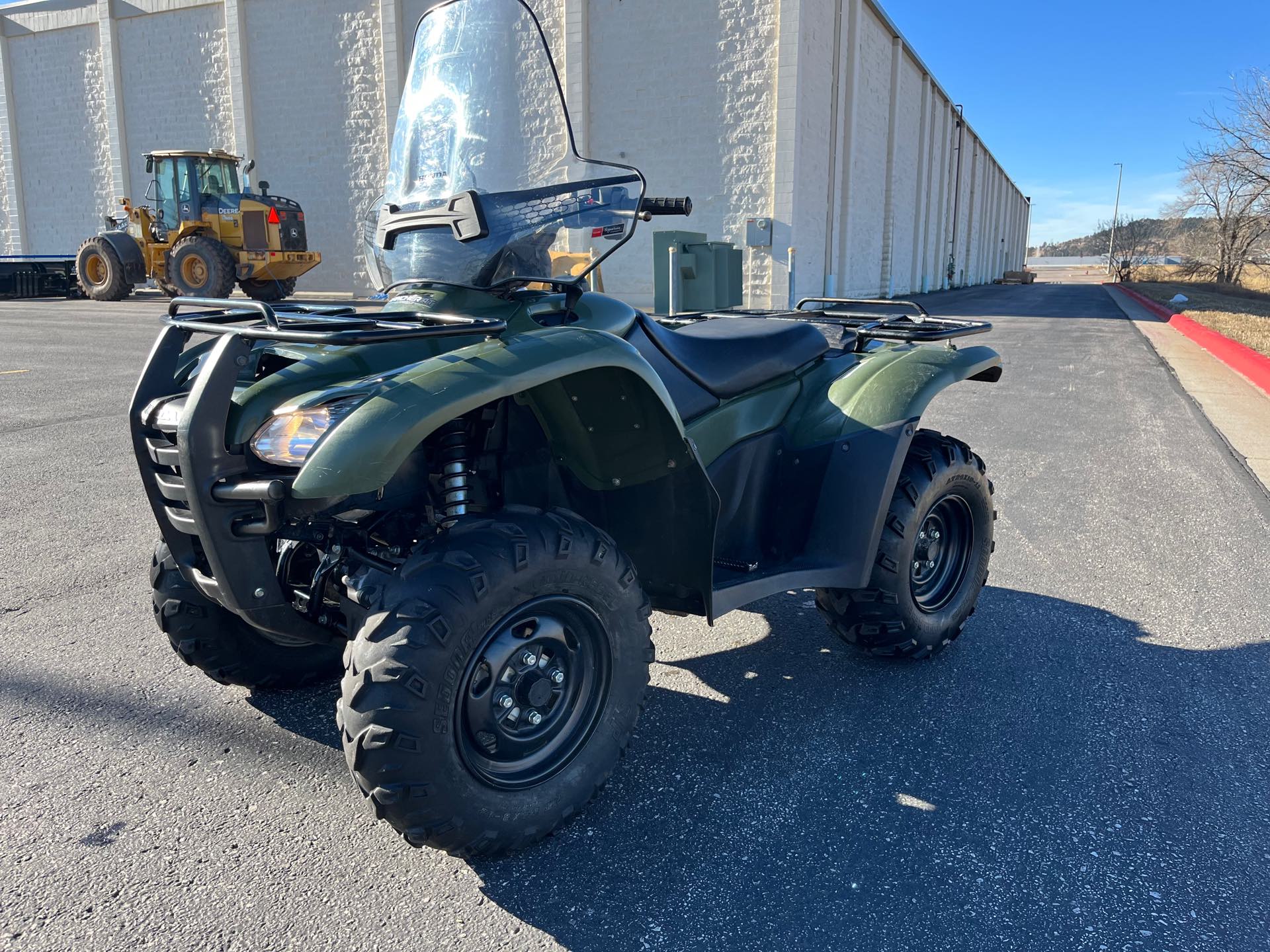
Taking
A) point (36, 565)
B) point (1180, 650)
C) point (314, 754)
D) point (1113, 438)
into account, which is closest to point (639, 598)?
point (314, 754)

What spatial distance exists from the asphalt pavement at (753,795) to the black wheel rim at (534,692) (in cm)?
25

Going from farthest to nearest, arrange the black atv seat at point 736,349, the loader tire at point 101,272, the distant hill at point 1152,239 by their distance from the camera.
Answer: the distant hill at point 1152,239 → the loader tire at point 101,272 → the black atv seat at point 736,349

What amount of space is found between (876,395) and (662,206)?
1.13 meters

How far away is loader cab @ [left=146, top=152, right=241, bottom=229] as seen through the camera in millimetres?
21147

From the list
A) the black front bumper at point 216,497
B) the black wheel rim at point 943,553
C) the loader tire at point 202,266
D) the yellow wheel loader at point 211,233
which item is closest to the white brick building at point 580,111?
the yellow wheel loader at point 211,233

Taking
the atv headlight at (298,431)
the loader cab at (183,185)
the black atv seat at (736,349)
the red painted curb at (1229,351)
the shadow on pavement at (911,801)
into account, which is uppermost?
the loader cab at (183,185)

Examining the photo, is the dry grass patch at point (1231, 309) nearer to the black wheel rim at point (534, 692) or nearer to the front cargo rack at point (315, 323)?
the black wheel rim at point (534, 692)

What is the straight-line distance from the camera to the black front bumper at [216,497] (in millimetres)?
2129

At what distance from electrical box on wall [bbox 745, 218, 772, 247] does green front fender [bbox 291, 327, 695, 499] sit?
20054 millimetres

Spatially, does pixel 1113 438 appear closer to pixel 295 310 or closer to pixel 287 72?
pixel 295 310

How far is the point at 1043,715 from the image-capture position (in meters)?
3.29

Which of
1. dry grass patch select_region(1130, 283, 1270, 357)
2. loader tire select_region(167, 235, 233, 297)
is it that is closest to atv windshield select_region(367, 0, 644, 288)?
dry grass patch select_region(1130, 283, 1270, 357)

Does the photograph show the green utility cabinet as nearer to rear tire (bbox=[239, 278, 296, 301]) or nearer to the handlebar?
the handlebar

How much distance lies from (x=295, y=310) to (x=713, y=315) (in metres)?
2.05
